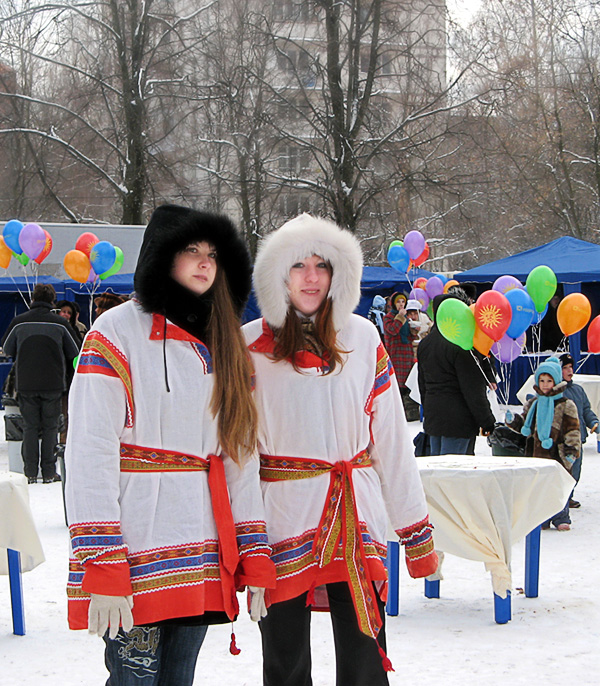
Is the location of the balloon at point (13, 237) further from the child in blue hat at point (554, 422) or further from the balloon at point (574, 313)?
the child in blue hat at point (554, 422)

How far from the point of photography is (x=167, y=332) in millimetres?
2416

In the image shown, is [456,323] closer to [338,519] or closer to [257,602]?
[338,519]

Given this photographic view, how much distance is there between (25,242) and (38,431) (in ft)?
14.3

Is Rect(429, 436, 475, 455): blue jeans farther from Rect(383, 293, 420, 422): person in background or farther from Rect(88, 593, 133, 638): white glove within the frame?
Rect(383, 293, 420, 422): person in background

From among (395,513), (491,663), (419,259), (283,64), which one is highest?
(283,64)

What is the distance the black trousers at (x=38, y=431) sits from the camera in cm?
847

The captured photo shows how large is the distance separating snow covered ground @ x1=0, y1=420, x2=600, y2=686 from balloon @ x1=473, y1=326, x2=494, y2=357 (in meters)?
1.61

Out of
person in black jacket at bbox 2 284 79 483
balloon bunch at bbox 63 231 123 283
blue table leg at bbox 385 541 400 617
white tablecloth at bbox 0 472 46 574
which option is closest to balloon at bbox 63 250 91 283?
balloon bunch at bbox 63 231 123 283

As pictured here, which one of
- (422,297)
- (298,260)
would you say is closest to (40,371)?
(298,260)

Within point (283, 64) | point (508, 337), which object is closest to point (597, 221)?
point (283, 64)

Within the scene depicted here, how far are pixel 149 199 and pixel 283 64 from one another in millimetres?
5406

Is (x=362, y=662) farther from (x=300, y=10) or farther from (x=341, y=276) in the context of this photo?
(x=300, y=10)

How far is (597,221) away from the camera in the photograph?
25344 mm

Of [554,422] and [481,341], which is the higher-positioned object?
[481,341]
